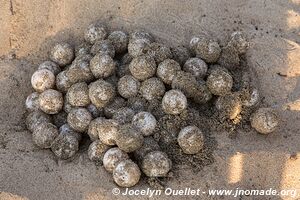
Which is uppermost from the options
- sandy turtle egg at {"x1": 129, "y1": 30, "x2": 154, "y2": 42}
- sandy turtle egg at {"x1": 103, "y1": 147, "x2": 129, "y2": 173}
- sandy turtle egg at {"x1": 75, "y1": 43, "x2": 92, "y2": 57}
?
sandy turtle egg at {"x1": 129, "y1": 30, "x2": 154, "y2": 42}

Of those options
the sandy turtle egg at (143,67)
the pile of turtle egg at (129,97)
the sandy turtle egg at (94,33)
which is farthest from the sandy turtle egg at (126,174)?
the sandy turtle egg at (94,33)

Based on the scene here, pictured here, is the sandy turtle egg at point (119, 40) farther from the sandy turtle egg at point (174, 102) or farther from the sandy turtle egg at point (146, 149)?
the sandy turtle egg at point (146, 149)

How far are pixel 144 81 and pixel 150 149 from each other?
725mm

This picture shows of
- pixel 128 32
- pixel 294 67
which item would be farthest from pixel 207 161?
pixel 128 32

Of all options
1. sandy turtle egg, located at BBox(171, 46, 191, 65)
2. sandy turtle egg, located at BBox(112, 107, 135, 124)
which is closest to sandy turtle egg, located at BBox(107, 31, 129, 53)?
sandy turtle egg, located at BBox(171, 46, 191, 65)

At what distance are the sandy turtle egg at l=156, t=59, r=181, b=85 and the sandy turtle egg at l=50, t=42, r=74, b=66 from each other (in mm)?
1136

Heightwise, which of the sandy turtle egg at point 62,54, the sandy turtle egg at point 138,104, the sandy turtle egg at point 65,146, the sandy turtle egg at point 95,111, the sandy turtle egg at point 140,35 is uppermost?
the sandy turtle egg at point 140,35

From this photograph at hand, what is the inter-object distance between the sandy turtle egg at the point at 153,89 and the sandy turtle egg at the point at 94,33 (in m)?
0.98

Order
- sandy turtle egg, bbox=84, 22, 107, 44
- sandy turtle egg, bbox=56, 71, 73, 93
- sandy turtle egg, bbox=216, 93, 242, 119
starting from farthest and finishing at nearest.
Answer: sandy turtle egg, bbox=84, 22, 107, 44 → sandy turtle egg, bbox=56, 71, 73, 93 → sandy turtle egg, bbox=216, 93, 242, 119

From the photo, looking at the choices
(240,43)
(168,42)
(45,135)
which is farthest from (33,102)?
(240,43)

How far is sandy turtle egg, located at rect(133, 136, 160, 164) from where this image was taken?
4207 mm

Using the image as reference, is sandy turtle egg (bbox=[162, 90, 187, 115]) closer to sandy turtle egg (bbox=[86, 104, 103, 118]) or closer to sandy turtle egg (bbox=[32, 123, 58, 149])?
sandy turtle egg (bbox=[86, 104, 103, 118])

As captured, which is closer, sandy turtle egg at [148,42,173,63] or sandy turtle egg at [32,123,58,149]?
sandy turtle egg at [32,123,58,149]

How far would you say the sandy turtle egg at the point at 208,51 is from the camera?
4.74 metres
